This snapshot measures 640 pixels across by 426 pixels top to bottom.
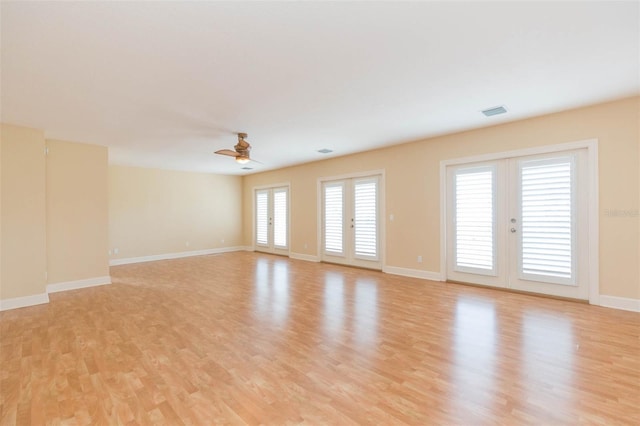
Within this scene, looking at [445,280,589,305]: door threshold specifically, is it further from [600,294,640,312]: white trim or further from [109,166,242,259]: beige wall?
[109,166,242,259]: beige wall

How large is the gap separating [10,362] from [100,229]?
10.6 feet

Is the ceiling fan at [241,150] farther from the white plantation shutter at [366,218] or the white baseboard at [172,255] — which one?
the white baseboard at [172,255]

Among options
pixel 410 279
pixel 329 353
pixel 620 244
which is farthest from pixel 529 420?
pixel 410 279

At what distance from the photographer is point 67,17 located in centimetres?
189

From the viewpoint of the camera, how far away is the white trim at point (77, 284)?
15.4 ft

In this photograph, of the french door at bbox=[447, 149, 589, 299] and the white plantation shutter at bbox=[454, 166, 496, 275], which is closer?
the french door at bbox=[447, 149, 589, 299]

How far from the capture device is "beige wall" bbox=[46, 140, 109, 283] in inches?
185

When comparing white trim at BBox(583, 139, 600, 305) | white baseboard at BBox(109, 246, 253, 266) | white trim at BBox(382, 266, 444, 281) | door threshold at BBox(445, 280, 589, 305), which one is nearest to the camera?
white trim at BBox(583, 139, 600, 305)

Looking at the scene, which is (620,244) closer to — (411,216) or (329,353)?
(411,216)

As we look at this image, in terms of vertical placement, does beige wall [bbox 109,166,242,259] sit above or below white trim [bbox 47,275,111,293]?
above

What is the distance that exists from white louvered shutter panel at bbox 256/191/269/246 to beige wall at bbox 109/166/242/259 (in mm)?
939

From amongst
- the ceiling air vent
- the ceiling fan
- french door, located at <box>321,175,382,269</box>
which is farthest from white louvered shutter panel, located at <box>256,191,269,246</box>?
the ceiling air vent

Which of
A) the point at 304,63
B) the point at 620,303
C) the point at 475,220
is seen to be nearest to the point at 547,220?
the point at 475,220

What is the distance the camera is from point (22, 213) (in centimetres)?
411
